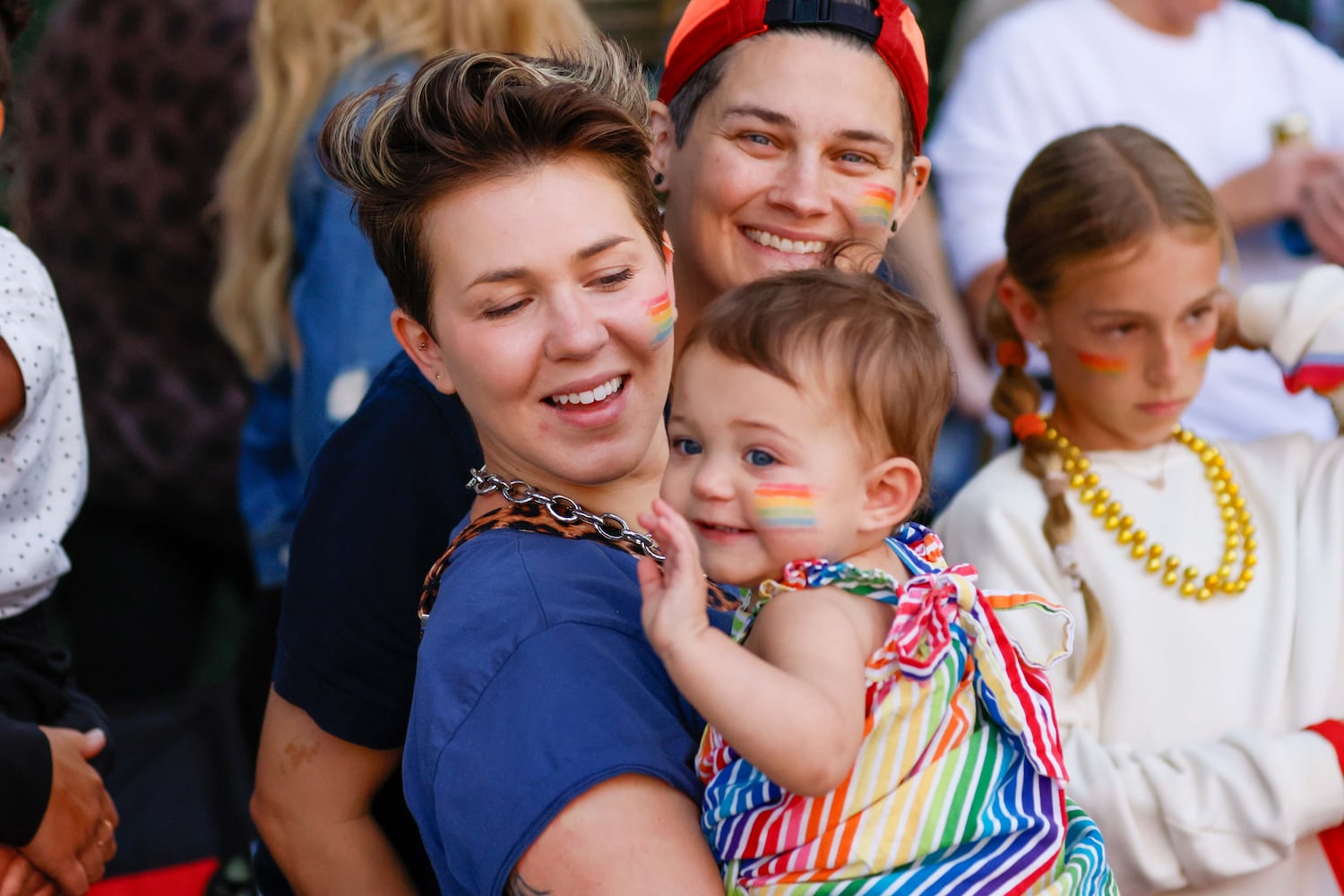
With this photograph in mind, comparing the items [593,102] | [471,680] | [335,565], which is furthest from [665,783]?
[593,102]

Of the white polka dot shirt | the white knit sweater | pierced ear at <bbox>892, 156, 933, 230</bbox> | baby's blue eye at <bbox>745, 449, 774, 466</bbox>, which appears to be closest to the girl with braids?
the white knit sweater

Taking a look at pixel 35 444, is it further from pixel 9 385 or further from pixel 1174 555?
pixel 1174 555

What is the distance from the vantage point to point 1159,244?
2.32 meters

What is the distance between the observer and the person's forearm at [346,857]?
1.87 metres

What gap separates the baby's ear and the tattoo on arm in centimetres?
48

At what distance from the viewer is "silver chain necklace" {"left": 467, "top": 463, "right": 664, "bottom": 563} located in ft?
5.26

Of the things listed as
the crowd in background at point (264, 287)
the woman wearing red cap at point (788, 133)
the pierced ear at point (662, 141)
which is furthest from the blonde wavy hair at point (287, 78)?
the woman wearing red cap at point (788, 133)

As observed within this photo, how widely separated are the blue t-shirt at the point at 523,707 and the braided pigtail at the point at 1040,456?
0.97m

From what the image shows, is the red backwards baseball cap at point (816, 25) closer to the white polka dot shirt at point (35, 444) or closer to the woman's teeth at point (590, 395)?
the woman's teeth at point (590, 395)

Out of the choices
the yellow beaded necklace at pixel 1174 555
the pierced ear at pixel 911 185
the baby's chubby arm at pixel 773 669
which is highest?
the pierced ear at pixel 911 185

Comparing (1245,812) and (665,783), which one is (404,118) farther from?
(1245,812)

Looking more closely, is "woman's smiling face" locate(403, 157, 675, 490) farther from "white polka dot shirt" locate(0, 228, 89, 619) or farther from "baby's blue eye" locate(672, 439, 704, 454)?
"white polka dot shirt" locate(0, 228, 89, 619)

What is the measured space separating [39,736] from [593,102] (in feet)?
3.61

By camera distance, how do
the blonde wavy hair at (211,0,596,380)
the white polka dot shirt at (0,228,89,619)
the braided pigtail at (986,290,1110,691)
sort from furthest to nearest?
the blonde wavy hair at (211,0,596,380) → the braided pigtail at (986,290,1110,691) → the white polka dot shirt at (0,228,89,619)
